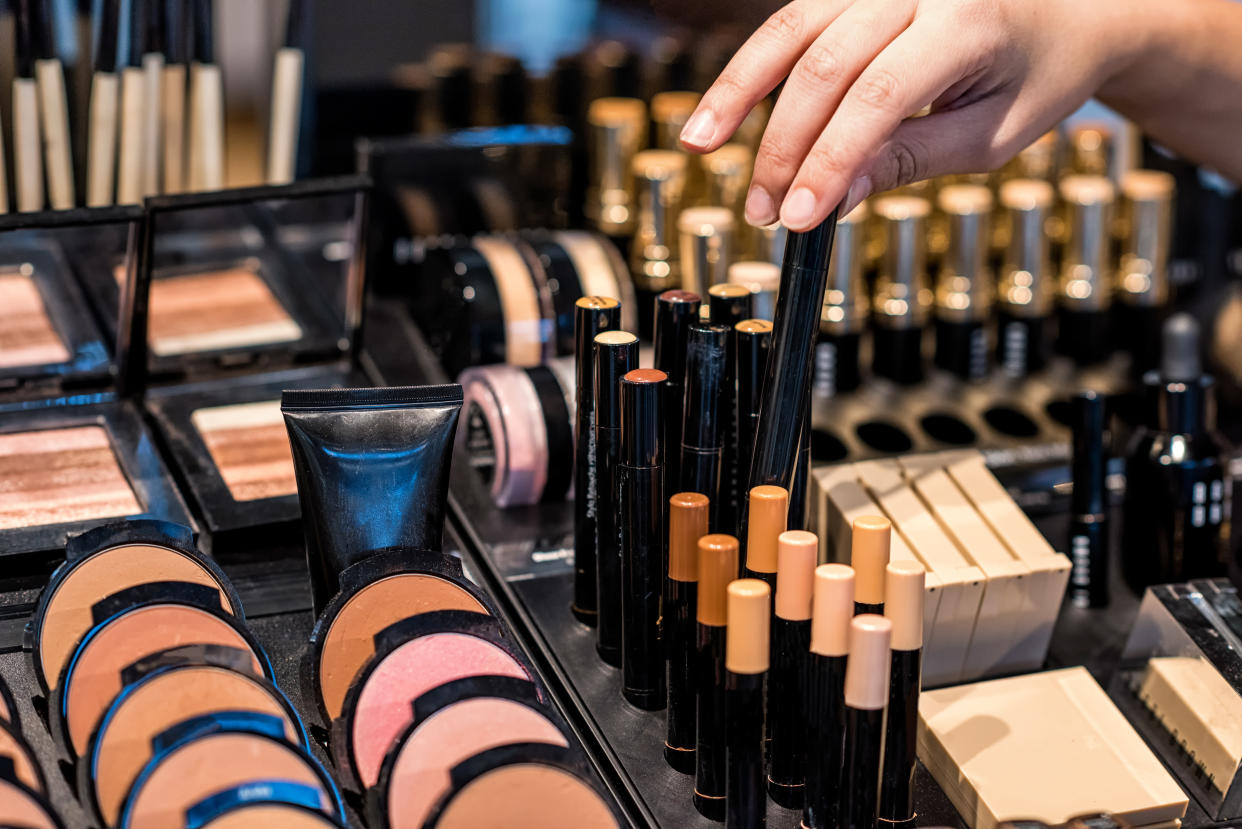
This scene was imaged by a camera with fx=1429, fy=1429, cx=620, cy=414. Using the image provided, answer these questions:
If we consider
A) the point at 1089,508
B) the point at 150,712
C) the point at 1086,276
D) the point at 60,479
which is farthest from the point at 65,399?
the point at 1086,276

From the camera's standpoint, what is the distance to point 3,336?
0.89m

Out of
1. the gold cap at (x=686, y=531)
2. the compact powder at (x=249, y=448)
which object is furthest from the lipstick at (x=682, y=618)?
the compact powder at (x=249, y=448)

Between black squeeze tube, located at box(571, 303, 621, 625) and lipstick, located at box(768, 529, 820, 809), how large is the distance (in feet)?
0.47

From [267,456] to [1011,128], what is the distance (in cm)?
45

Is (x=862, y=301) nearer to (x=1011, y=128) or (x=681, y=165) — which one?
(x=681, y=165)

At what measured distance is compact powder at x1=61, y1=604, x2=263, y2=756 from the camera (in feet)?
1.87

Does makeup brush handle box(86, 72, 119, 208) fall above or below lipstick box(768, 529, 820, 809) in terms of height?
above

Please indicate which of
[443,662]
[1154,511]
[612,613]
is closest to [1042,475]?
[1154,511]

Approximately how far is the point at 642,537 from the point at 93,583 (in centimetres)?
24

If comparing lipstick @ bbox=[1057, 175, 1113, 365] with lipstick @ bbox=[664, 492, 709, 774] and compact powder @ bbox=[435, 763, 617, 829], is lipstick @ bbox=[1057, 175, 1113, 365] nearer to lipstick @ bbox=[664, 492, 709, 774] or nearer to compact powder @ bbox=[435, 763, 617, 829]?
lipstick @ bbox=[664, 492, 709, 774]

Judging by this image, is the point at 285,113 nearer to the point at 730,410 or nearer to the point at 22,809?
the point at 730,410

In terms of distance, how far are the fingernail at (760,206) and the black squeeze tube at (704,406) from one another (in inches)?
2.1

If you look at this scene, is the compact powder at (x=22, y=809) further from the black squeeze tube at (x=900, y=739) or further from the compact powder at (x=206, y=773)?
the black squeeze tube at (x=900, y=739)

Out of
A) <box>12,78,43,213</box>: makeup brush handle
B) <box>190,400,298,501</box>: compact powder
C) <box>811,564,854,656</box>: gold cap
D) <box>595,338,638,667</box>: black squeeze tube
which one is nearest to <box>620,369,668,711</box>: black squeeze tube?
<box>595,338,638,667</box>: black squeeze tube
